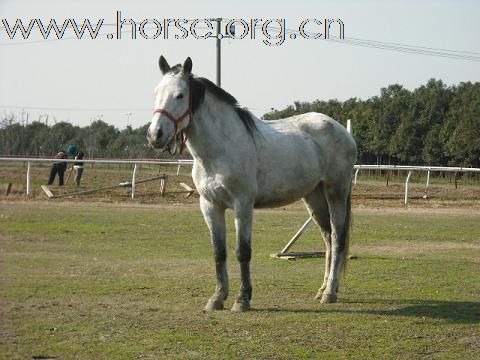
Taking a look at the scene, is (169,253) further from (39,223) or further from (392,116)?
(392,116)

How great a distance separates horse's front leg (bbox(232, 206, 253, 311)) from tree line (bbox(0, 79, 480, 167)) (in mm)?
30740

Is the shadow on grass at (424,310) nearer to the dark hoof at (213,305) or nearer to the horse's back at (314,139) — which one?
the dark hoof at (213,305)

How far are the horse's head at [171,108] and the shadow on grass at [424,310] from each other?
6.98ft

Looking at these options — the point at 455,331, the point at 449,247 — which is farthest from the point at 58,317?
the point at 449,247

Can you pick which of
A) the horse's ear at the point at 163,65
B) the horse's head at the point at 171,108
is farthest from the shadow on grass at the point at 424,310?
the horse's ear at the point at 163,65

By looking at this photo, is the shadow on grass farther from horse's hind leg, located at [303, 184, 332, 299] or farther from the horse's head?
the horse's head

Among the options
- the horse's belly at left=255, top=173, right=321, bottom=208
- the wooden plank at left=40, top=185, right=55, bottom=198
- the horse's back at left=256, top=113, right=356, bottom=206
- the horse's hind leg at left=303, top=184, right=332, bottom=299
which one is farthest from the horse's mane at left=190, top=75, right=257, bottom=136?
the wooden plank at left=40, top=185, right=55, bottom=198

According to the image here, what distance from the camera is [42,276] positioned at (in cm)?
925

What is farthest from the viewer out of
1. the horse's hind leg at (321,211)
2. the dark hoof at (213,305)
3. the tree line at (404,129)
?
the tree line at (404,129)

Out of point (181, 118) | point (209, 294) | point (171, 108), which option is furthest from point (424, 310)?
point (171, 108)

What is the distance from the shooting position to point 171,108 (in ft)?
23.0

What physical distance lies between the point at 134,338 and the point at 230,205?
1.94m

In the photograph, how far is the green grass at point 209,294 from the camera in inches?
235

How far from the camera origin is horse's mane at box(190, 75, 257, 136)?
24.1 ft
